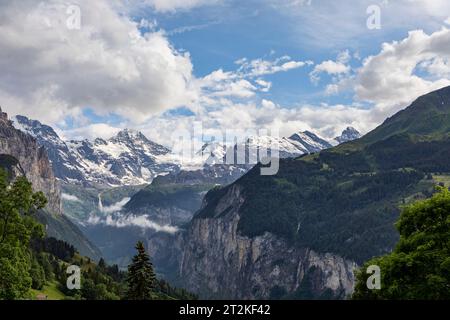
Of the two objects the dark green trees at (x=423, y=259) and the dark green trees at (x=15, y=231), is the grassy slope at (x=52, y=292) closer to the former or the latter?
the dark green trees at (x=15, y=231)

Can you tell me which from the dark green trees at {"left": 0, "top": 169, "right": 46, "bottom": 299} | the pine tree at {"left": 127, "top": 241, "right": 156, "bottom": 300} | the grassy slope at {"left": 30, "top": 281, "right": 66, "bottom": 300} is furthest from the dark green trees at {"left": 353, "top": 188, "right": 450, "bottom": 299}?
the grassy slope at {"left": 30, "top": 281, "right": 66, "bottom": 300}

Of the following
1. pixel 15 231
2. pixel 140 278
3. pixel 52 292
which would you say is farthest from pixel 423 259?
pixel 52 292

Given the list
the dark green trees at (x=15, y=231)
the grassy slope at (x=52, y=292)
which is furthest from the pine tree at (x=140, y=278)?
the grassy slope at (x=52, y=292)

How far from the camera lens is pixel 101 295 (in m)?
192

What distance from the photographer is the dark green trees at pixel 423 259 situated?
155 ft

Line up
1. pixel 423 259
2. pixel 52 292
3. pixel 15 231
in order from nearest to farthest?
pixel 423 259, pixel 15 231, pixel 52 292

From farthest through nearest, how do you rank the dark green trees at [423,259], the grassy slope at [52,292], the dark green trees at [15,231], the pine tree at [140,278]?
the grassy slope at [52,292] < the pine tree at [140,278] < the dark green trees at [15,231] < the dark green trees at [423,259]

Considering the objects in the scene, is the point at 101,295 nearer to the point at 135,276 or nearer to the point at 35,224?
the point at 135,276

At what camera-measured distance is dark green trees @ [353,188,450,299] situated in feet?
155

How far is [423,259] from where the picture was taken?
49656 millimetres

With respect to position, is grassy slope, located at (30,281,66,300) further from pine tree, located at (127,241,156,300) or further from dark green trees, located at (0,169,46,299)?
dark green trees, located at (0,169,46,299)

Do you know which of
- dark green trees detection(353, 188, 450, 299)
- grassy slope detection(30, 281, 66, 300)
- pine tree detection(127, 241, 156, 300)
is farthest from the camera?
grassy slope detection(30, 281, 66, 300)

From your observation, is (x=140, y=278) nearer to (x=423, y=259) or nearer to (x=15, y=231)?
(x=15, y=231)
